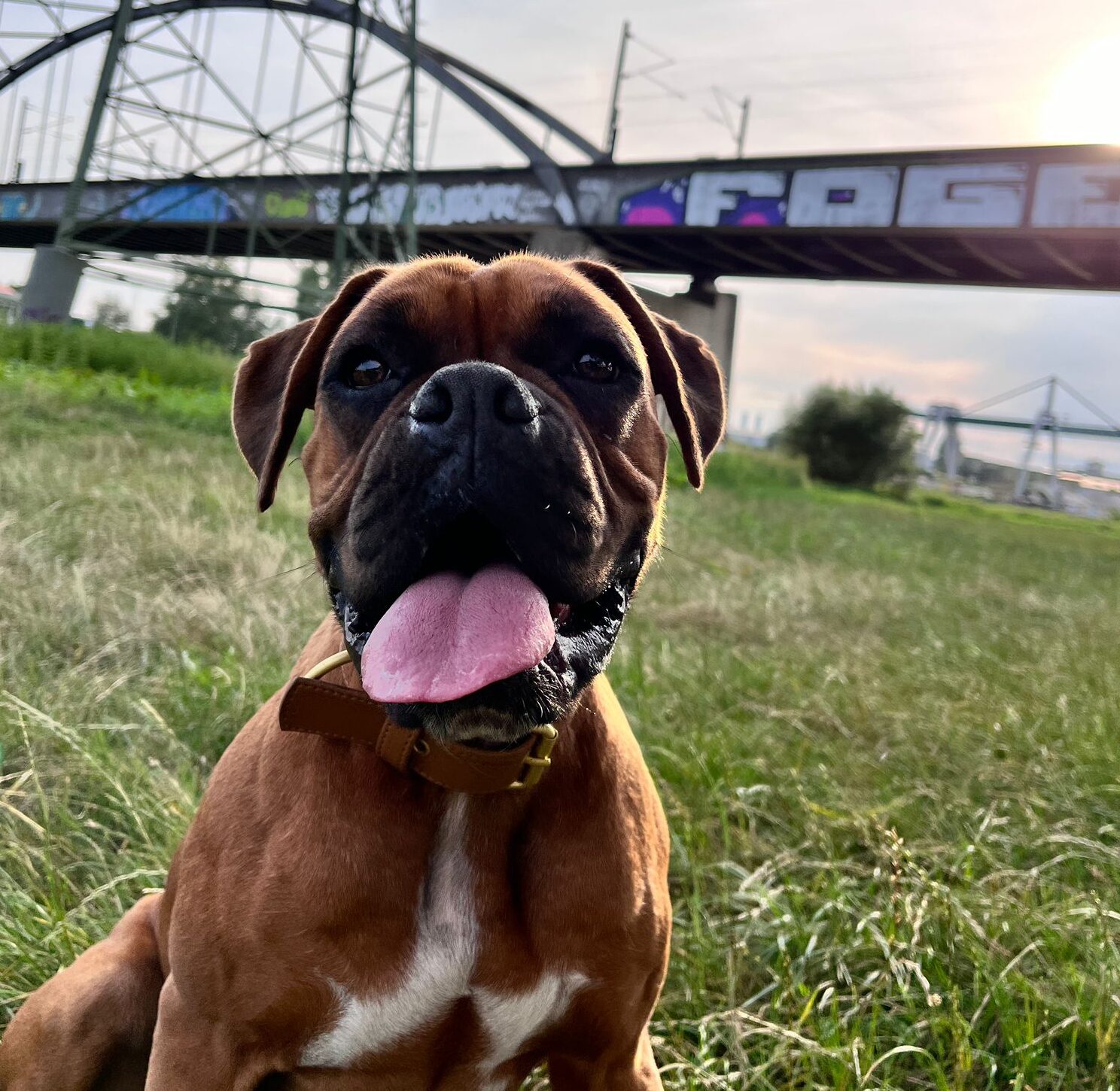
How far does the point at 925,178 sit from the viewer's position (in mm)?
15562

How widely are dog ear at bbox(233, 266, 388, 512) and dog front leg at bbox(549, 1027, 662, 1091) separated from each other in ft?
4.22

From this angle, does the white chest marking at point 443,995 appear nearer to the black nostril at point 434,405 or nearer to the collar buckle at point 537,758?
the collar buckle at point 537,758

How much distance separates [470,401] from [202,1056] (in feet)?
3.88

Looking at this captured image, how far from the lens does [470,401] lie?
145cm

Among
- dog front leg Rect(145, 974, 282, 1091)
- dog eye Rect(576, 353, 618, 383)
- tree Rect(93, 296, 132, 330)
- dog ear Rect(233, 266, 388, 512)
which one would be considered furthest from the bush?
dog front leg Rect(145, 974, 282, 1091)

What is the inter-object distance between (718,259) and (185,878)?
20642mm

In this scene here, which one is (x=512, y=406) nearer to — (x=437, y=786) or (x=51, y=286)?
(x=437, y=786)

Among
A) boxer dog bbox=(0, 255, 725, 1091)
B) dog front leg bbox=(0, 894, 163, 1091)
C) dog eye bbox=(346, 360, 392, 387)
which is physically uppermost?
dog eye bbox=(346, 360, 392, 387)

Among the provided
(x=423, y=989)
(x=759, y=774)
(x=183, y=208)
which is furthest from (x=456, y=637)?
(x=183, y=208)

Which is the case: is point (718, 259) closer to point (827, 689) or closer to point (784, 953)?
point (827, 689)

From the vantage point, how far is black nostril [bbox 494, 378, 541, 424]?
1.46m

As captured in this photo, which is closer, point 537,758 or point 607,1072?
point 537,758

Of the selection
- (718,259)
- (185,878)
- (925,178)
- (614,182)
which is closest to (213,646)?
(185,878)

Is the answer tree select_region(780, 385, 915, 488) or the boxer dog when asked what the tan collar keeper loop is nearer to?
the boxer dog
